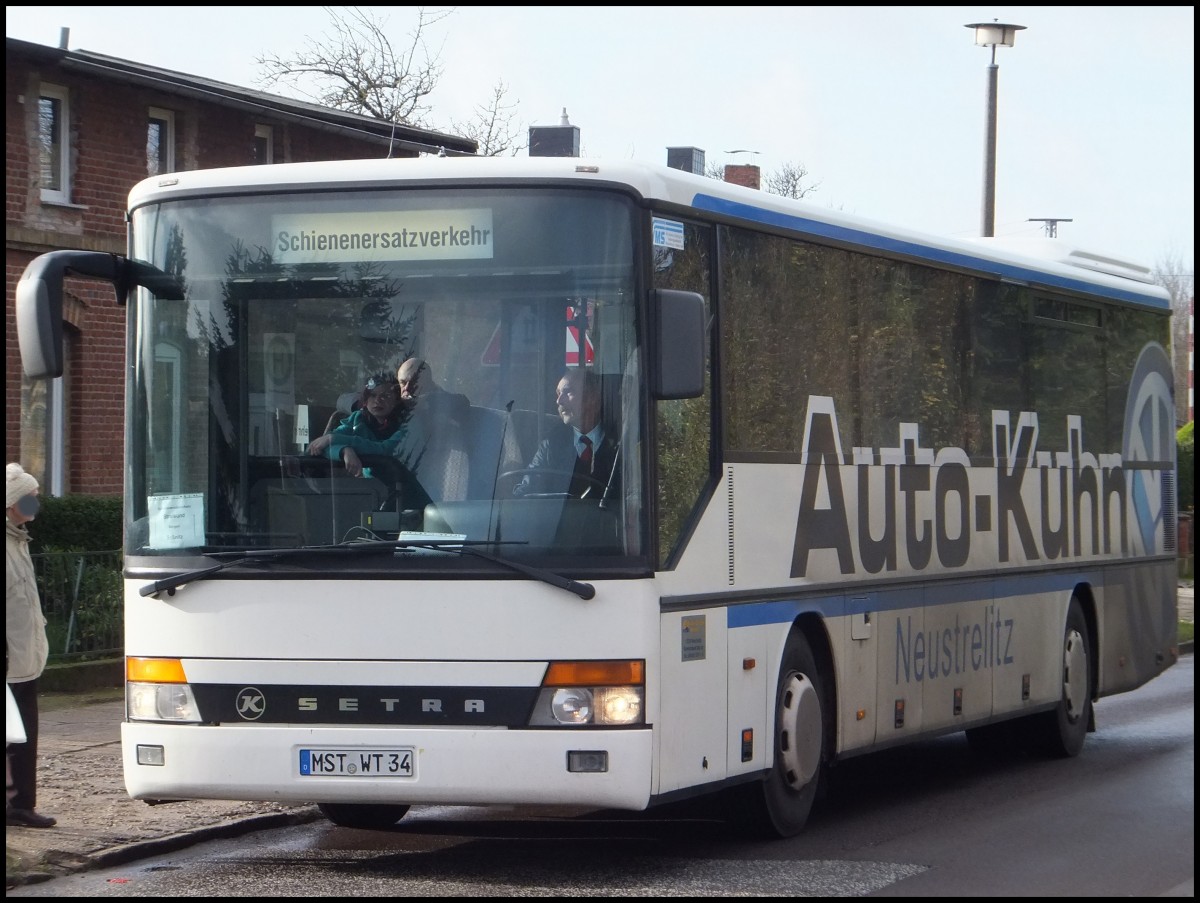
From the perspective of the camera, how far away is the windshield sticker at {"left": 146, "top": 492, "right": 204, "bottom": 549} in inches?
338

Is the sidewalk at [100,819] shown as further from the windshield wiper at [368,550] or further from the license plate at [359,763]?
the windshield wiper at [368,550]

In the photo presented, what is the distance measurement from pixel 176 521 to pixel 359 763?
1.35 metres

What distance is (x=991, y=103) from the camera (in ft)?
79.5

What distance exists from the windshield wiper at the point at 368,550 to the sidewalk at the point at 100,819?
3.98 ft

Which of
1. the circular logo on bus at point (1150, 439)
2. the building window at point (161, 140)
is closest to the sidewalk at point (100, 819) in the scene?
the circular logo on bus at point (1150, 439)

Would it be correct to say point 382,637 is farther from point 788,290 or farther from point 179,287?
point 788,290

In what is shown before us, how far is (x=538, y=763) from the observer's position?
8141 mm

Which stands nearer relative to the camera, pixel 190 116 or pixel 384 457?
pixel 384 457

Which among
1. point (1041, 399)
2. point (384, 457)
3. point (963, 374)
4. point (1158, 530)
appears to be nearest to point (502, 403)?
point (384, 457)

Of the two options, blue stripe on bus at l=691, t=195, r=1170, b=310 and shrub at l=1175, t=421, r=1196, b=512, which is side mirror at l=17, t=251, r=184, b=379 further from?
shrub at l=1175, t=421, r=1196, b=512

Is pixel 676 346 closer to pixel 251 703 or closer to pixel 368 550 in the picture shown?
pixel 368 550

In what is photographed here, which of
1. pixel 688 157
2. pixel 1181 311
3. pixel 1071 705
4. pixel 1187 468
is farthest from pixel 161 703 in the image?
pixel 1181 311

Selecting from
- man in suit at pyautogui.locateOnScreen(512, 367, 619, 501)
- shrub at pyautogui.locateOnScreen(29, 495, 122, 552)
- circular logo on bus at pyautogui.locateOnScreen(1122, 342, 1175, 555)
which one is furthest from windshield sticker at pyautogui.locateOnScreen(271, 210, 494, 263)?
shrub at pyautogui.locateOnScreen(29, 495, 122, 552)

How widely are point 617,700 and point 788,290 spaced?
269cm
